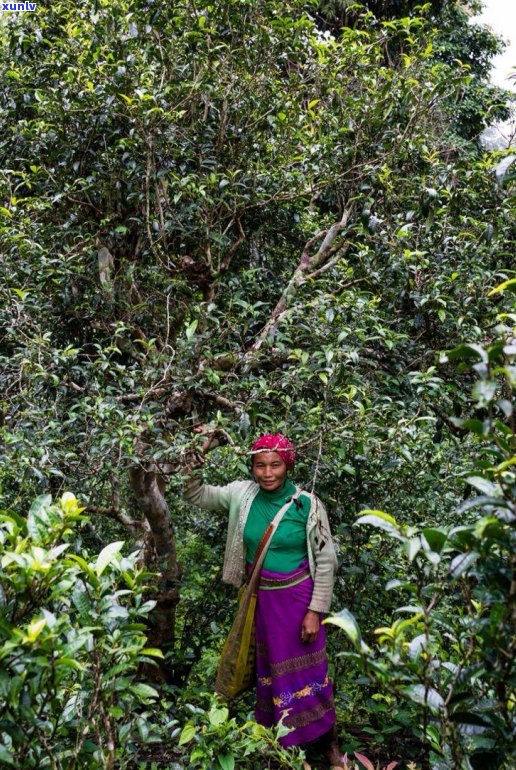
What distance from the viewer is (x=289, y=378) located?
262 cm

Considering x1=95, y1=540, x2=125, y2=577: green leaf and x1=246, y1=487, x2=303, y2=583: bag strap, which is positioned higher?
x1=95, y1=540, x2=125, y2=577: green leaf

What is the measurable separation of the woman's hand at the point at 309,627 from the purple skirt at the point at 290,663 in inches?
1.3

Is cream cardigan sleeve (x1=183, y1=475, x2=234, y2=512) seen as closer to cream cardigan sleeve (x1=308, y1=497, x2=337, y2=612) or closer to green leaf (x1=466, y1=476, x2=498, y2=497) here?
cream cardigan sleeve (x1=308, y1=497, x2=337, y2=612)

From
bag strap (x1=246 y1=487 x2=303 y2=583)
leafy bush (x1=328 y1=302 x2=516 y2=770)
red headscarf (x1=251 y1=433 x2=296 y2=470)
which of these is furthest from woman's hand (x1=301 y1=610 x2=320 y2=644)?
leafy bush (x1=328 y1=302 x2=516 y2=770)

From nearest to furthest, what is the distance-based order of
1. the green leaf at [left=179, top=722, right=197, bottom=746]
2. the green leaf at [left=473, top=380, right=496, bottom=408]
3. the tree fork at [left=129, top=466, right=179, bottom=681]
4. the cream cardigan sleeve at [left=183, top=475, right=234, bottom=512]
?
the green leaf at [left=473, top=380, right=496, bottom=408], the green leaf at [left=179, top=722, right=197, bottom=746], the cream cardigan sleeve at [left=183, top=475, right=234, bottom=512], the tree fork at [left=129, top=466, right=179, bottom=681]

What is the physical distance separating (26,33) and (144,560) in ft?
10.0

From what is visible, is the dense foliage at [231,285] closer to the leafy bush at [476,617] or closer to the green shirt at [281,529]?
the green shirt at [281,529]

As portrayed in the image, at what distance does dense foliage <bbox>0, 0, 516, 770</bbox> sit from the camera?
8.54 feet

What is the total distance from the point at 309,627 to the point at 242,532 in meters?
0.50

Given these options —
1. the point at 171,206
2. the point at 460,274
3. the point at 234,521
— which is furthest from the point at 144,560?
the point at 460,274

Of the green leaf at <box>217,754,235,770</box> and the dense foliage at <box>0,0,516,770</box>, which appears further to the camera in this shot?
the dense foliage at <box>0,0,516,770</box>

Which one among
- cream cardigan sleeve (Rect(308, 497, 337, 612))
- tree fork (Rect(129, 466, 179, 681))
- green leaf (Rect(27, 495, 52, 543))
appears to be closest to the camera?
green leaf (Rect(27, 495, 52, 543))

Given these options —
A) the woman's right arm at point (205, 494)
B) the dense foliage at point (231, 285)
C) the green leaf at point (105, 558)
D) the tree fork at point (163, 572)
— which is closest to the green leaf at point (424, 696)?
the green leaf at point (105, 558)

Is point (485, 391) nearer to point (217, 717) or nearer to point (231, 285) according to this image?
point (217, 717)
